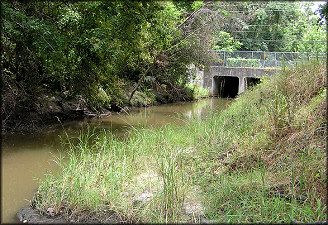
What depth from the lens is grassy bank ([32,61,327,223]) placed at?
121 inches

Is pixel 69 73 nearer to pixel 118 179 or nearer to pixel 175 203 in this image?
pixel 118 179

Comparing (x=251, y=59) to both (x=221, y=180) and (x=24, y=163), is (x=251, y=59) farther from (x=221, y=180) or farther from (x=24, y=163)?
(x=221, y=180)

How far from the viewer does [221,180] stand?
3674 millimetres

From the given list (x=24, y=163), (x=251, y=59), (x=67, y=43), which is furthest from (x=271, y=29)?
(x=24, y=163)

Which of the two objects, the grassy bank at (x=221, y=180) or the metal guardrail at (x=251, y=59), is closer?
the grassy bank at (x=221, y=180)

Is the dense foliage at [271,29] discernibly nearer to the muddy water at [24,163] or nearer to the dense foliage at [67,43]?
the dense foliage at [67,43]

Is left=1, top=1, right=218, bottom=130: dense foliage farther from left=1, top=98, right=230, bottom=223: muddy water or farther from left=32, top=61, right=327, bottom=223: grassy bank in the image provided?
left=32, top=61, right=327, bottom=223: grassy bank

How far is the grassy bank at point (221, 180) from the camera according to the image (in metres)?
3.07

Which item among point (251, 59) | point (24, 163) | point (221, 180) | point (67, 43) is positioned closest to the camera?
point (221, 180)

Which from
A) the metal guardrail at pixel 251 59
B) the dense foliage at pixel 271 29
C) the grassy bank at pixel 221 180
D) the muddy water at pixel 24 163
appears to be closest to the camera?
the grassy bank at pixel 221 180

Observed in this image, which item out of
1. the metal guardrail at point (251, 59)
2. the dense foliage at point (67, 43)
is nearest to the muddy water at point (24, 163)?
the dense foliage at point (67, 43)

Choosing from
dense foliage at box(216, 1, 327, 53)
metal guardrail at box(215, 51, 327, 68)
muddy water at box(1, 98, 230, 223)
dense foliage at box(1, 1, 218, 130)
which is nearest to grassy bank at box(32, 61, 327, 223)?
muddy water at box(1, 98, 230, 223)

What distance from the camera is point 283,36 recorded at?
3331 centimetres

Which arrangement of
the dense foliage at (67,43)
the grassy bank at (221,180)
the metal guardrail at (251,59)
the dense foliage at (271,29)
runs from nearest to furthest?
the grassy bank at (221,180), the dense foliage at (67,43), the metal guardrail at (251,59), the dense foliage at (271,29)
